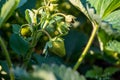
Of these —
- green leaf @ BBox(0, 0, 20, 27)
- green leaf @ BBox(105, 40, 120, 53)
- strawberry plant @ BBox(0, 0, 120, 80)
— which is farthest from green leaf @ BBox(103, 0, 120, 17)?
green leaf @ BBox(0, 0, 20, 27)

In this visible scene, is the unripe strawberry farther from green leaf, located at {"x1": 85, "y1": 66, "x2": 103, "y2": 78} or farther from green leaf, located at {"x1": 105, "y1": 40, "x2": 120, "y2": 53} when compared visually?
green leaf, located at {"x1": 85, "y1": 66, "x2": 103, "y2": 78}

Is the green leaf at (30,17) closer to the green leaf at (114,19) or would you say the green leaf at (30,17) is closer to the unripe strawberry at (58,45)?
the unripe strawberry at (58,45)

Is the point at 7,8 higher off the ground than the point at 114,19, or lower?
higher

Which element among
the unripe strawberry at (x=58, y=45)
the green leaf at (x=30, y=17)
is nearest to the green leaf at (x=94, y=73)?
the unripe strawberry at (x=58, y=45)

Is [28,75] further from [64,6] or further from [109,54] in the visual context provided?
[64,6]

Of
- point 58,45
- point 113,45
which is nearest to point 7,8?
point 58,45

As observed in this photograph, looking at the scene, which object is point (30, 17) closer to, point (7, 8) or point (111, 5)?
point (7, 8)

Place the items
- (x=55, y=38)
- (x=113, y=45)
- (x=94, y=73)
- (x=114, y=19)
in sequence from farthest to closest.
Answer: (x=94, y=73) → (x=113, y=45) → (x=114, y=19) → (x=55, y=38)

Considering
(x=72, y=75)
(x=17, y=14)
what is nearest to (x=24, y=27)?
(x=72, y=75)

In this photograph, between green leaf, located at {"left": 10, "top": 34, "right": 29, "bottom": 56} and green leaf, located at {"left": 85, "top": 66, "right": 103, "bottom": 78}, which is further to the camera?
green leaf, located at {"left": 85, "top": 66, "right": 103, "bottom": 78}
